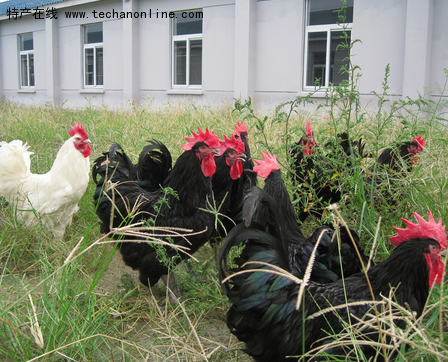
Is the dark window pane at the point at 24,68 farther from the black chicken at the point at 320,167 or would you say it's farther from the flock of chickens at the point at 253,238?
the black chicken at the point at 320,167

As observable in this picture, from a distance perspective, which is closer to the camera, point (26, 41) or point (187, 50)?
point (187, 50)

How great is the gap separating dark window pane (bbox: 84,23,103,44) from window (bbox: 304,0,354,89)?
8.73 m

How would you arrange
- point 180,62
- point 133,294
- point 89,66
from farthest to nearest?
point 89,66, point 180,62, point 133,294

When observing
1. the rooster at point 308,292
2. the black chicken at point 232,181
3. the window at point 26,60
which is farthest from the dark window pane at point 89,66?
the rooster at point 308,292

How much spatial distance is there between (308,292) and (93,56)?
49.5 ft

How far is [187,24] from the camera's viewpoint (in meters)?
11.8

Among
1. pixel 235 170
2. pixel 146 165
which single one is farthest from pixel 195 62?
pixel 235 170

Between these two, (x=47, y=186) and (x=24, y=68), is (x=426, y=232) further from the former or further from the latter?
(x=24, y=68)

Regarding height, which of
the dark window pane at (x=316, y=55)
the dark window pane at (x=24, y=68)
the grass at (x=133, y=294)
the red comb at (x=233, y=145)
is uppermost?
the dark window pane at (x=24, y=68)

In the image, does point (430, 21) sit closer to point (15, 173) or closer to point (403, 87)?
point (403, 87)

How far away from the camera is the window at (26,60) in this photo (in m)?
17.3

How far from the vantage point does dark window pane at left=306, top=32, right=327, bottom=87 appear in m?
9.39

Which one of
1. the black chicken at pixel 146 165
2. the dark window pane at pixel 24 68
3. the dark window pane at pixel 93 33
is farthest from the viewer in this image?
the dark window pane at pixel 24 68

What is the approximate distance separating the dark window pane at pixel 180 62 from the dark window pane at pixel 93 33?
12.9 feet
